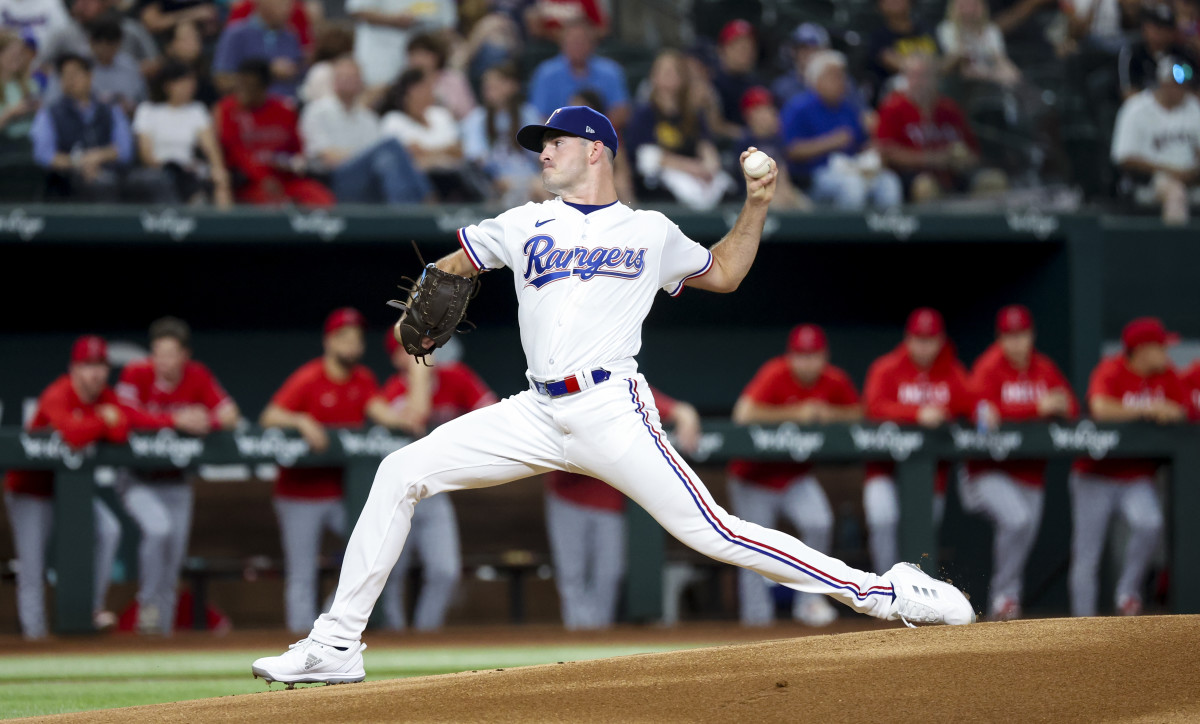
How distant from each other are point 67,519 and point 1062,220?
600 centimetres

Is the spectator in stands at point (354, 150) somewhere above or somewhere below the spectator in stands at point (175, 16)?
below

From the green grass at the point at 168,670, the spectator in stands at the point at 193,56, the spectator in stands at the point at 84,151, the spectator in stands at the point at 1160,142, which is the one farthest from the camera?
the spectator in stands at the point at 1160,142

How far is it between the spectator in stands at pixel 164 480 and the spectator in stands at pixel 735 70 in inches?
161

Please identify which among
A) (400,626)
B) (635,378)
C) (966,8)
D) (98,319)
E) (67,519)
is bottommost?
(400,626)

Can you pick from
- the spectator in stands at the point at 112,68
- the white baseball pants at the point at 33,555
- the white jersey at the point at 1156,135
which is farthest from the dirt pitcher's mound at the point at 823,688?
the white jersey at the point at 1156,135

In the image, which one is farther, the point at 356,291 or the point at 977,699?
the point at 356,291

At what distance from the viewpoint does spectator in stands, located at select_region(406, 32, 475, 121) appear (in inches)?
349

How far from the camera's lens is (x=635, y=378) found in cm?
376

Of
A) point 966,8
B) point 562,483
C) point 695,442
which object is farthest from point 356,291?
point 966,8

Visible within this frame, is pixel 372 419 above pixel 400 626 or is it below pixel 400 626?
above

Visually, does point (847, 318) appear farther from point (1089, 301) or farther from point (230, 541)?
point (230, 541)

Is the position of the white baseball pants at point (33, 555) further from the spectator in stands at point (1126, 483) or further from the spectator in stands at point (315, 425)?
the spectator in stands at point (1126, 483)

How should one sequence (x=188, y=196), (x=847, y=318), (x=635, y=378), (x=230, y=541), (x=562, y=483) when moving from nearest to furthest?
(x=635, y=378)
(x=562, y=483)
(x=188, y=196)
(x=230, y=541)
(x=847, y=318)

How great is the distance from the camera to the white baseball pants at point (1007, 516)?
7391 mm
